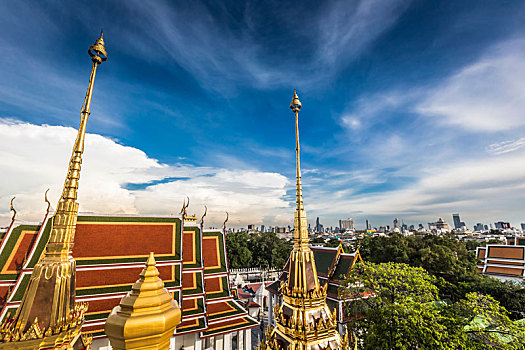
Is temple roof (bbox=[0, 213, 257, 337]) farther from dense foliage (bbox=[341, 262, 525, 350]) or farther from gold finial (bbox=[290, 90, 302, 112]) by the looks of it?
gold finial (bbox=[290, 90, 302, 112])

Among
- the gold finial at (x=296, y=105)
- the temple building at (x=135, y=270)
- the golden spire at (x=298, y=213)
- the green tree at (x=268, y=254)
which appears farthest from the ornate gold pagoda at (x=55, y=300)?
the green tree at (x=268, y=254)

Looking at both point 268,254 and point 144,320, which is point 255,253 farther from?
point 144,320

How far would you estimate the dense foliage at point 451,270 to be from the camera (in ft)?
68.1

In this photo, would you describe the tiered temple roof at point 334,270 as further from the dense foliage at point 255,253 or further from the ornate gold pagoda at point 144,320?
the dense foliage at point 255,253

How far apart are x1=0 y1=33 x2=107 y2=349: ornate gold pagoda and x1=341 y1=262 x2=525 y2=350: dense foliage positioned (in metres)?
11.9

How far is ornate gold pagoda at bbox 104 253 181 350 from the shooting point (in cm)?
180

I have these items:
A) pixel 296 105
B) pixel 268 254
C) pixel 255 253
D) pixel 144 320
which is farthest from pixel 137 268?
pixel 255 253

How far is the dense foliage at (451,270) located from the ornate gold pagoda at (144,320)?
776 inches

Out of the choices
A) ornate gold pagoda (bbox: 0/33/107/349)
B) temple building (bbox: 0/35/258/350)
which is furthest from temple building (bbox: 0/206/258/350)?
ornate gold pagoda (bbox: 0/33/107/349)

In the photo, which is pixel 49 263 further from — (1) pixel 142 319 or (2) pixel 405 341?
(2) pixel 405 341

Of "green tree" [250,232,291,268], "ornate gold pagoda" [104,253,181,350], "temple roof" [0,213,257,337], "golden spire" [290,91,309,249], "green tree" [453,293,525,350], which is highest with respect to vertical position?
"golden spire" [290,91,309,249]

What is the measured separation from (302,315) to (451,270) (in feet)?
Answer: 110

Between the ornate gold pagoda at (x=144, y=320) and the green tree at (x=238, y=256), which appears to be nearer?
the ornate gold pagoda at (x=144, y=320)

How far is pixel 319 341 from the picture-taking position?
4215mm
